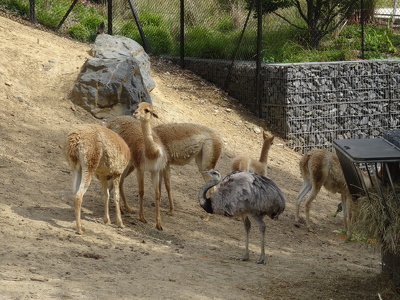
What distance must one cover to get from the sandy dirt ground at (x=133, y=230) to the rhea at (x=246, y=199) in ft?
2.06

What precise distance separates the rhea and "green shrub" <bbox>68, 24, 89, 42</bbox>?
9.11m

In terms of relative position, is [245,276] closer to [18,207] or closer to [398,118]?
[18,207]

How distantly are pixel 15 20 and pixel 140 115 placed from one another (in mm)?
8030

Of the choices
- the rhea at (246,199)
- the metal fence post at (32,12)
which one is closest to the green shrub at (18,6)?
the metal fence post at (32,12)

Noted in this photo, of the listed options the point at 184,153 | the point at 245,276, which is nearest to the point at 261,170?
the point at 184,153

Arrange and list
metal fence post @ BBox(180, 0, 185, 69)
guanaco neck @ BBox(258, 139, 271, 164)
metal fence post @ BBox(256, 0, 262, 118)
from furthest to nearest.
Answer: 1. metal fence post @ BBox(180, 0, 185, 69)
2. metal fence post @ BBox(256, 0, 262, 118)
3. guanaco neck @ BBox(258, 139, 271, 164)

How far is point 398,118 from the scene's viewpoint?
643 inches

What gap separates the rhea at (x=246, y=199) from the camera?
340 inches

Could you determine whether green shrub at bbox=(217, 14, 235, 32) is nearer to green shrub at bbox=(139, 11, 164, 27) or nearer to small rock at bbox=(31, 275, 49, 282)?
green shrub at bbox=(139, 11, 164, 27)

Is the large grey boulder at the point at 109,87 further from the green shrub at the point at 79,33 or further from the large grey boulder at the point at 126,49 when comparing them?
the green shrub at the point at 79,33

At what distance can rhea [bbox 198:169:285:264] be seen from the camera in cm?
865

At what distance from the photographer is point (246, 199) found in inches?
340

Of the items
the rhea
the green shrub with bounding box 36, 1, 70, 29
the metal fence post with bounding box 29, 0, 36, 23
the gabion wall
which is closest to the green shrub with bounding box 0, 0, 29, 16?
the green shrub with bounding box 36, 1, 70, 29

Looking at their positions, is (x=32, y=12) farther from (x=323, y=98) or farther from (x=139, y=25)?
(x=323, y=98)
